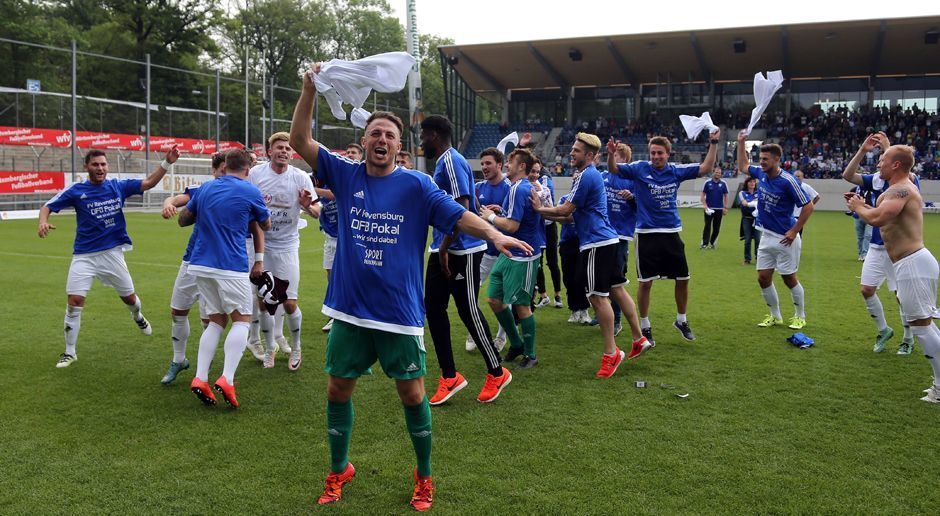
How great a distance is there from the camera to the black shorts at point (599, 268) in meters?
6.85

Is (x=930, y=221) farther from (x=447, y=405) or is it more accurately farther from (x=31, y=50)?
(x=31, y=50)

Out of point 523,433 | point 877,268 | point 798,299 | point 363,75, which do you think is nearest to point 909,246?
point 877,268

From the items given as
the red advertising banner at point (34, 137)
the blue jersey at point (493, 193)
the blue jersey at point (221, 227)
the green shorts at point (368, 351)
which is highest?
the red advertising banner at point (34, 137)

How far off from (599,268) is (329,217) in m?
3.41

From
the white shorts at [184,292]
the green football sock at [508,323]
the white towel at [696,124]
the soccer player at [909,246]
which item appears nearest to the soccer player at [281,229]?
the white shorts at [184,292]

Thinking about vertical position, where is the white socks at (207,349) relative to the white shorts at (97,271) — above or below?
below

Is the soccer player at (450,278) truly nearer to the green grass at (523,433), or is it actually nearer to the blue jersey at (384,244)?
the green grass at (523,433)

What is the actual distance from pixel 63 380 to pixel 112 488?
108 inches

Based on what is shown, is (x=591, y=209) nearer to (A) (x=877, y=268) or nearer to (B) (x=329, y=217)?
(B) (x=329, y=217)

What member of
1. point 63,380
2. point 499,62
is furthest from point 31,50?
point 63,380

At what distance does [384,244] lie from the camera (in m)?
3.90

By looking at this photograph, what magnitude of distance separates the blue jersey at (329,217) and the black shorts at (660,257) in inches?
139

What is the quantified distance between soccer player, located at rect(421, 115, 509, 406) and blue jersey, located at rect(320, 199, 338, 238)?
239cm

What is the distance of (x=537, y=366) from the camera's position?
23.4 ft
